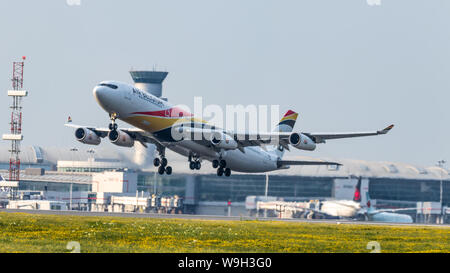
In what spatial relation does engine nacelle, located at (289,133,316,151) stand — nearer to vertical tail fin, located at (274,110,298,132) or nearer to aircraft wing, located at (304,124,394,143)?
aircraft wing, located at (304,124,394,143)

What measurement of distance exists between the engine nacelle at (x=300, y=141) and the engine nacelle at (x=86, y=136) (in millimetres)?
18963

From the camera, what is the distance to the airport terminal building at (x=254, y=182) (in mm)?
153625

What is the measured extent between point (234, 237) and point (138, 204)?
9007 centimetres

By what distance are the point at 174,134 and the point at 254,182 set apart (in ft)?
316

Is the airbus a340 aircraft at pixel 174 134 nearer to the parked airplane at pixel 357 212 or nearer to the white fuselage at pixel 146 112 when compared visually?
the white fuselage at pixel 146 112

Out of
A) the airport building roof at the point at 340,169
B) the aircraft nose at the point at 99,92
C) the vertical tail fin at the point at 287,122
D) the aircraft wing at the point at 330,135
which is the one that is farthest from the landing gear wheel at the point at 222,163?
the airport building roof at the point at 340,169

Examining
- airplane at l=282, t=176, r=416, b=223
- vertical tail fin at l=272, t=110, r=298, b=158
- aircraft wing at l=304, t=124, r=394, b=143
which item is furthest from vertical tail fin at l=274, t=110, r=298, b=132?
airplane at l=282, t=176, r=416, b=223

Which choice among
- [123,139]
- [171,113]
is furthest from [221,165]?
[171,113]

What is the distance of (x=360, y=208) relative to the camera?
124562 mm

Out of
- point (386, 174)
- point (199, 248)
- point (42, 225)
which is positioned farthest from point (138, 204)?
point (199, 248)

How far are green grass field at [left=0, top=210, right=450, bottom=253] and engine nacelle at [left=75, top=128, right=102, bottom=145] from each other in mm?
18364

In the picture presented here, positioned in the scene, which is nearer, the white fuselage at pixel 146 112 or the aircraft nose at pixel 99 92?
the aircraft nose at pixel 99 92

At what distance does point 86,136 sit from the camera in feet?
250

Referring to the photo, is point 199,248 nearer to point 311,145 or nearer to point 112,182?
point 311,145
